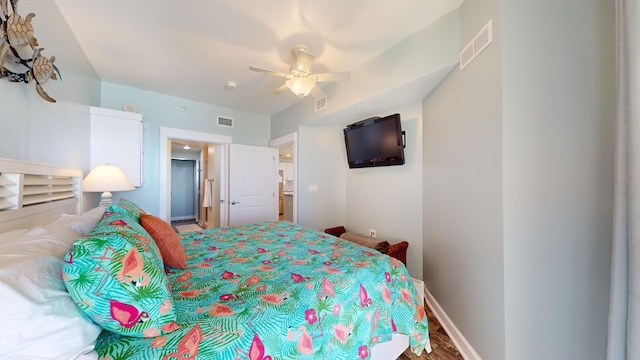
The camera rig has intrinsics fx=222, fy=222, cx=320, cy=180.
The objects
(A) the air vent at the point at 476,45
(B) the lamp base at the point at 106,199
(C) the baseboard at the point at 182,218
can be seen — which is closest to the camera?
(A) the air vent at the point at 476,45

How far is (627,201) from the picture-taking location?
31.3 inches

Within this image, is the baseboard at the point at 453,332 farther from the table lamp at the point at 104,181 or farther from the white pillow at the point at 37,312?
the table lamp at the point at 104,181

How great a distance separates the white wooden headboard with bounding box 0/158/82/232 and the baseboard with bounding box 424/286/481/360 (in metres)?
2.74

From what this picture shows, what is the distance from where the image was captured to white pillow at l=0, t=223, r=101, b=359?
54 cm

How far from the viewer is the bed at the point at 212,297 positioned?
0.69 metres

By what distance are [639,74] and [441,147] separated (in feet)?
4.51

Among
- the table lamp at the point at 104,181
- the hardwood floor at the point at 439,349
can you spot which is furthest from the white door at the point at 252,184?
the hardwood floor at the point at 439,349

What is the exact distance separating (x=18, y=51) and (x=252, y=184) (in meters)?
2.91

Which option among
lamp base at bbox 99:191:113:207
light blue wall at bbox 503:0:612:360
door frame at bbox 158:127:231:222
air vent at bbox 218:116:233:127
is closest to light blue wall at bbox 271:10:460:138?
light blue wall at bbox 503:0:612:360

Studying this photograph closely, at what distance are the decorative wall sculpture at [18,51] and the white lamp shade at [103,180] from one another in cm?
105

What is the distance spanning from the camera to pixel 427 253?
246 centimetres

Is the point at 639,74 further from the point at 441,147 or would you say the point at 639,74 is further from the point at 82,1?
the point at 82,1

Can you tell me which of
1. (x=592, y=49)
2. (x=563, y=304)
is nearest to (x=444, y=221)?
(x=563, y=304)

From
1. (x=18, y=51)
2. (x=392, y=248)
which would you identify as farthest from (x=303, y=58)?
(x=392, y=248)
